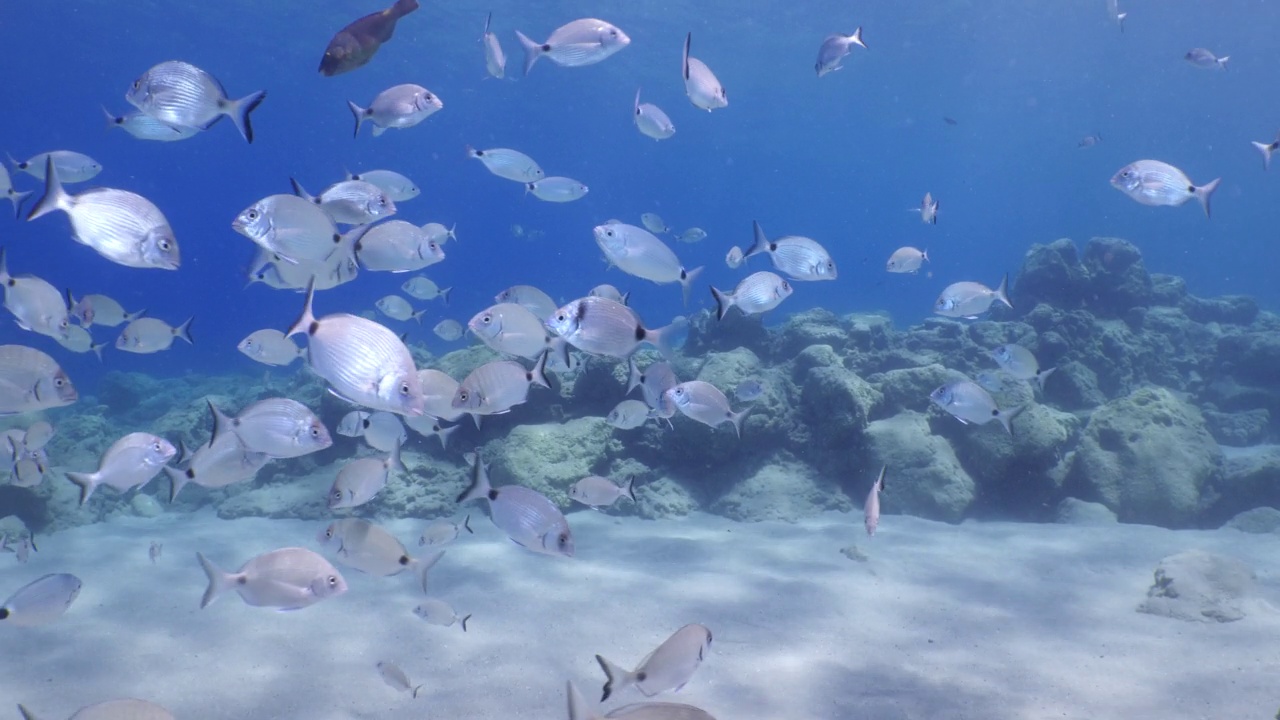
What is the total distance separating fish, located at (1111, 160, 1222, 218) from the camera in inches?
249

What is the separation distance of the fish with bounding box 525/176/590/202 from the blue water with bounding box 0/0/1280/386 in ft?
7.20

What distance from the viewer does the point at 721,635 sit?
5.09 m

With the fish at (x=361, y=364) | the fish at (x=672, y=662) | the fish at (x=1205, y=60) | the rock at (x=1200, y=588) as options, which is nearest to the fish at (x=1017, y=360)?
the rock at (x=1200, y=588)

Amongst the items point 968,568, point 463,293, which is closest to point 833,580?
point 968,568

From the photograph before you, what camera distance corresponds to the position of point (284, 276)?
16.3 ft

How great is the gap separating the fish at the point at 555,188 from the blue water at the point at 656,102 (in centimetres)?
220

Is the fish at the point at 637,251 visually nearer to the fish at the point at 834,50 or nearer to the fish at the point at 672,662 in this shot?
the fish at the point at 672,662

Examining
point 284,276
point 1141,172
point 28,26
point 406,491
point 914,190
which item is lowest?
point 406,491

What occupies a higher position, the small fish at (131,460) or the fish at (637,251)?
the fish at (637,251)

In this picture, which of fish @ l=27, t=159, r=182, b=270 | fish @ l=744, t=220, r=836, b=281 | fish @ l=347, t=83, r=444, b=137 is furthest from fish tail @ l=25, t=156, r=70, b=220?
fish @ l=744, t=220, r=836, b=281

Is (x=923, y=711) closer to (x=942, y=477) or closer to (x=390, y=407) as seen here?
(x=390, y=407)

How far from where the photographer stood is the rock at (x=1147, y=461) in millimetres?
8234

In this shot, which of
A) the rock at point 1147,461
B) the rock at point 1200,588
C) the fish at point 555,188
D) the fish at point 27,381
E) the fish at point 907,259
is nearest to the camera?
the fish at point 27,381

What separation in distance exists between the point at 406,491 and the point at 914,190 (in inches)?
6163
